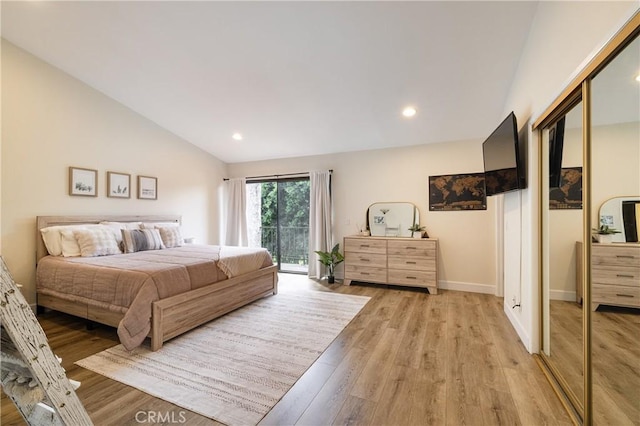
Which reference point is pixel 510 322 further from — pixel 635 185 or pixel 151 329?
pixel 151 329

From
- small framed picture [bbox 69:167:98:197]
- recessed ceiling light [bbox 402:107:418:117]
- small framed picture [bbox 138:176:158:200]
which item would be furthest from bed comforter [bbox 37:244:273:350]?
recessed ceiling light [bbox 402:107:418:117]

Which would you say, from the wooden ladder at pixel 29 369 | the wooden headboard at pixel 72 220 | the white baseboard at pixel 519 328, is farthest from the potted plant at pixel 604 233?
the wooden headboard at pixel 72 220

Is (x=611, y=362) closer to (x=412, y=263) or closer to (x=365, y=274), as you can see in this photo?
(x=412, y=263)

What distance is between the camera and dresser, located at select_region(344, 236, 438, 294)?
4160 mm

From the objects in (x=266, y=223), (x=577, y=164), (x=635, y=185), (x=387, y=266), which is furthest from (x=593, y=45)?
(x=266, y=223)

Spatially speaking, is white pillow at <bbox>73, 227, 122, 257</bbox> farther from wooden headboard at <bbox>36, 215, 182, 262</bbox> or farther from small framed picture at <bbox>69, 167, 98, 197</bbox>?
small framed picture at <bbox>69, 167, 98, 197</bbox>

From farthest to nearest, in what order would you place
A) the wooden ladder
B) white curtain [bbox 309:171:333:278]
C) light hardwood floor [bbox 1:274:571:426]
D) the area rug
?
1. white curtain [bbox 309:171:333:278]
2. the area rug
3. light hardwood floor [bbox 1:274:571:426]
4. the wooden ladder

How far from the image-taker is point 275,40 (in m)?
2.77

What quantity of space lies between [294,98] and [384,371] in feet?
10.7

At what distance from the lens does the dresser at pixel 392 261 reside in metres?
4.16

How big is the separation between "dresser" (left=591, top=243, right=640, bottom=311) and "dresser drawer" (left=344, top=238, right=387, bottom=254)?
9.71 feet

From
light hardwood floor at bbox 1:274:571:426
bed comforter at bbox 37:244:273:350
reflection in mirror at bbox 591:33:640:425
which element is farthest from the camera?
bed comforter at bbox 37:244:273:350

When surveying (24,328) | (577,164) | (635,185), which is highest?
(577,164)

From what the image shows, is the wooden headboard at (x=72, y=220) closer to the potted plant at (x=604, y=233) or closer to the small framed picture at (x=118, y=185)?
the small framed picture at (x=118, y=185)
